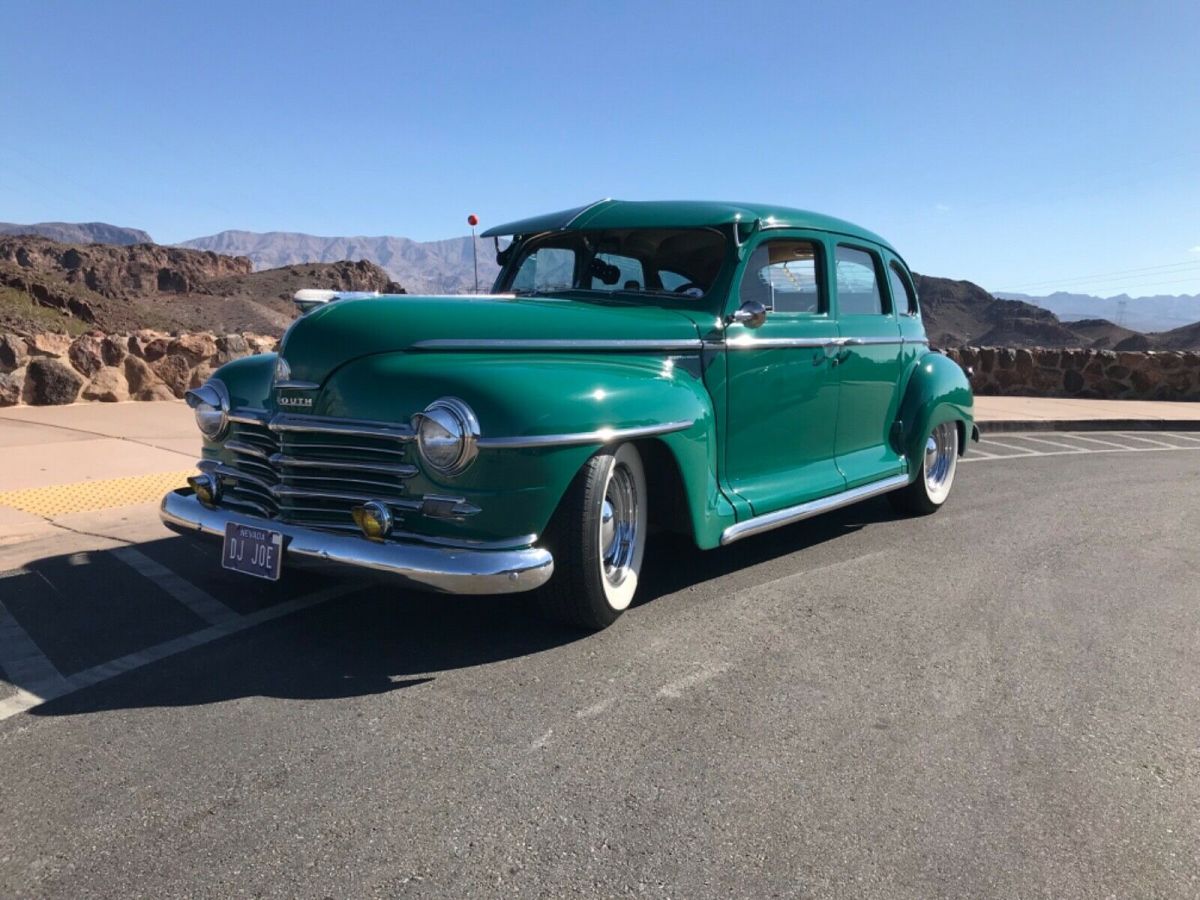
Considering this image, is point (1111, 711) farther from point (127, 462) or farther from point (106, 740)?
point (127, 462)

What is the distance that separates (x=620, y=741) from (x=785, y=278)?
9.13 feet

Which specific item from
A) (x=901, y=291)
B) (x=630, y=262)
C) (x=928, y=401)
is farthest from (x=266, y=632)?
(x=901, y=291)

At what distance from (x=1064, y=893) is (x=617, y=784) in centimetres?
111

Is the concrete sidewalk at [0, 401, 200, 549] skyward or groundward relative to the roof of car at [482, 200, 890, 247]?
groundward

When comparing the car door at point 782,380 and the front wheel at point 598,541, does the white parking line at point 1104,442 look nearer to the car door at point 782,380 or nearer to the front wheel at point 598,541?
the car door at point 782,380

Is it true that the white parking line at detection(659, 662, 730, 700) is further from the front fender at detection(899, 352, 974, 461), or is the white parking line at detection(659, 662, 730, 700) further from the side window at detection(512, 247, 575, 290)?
the front fender at detection(899, 352, 974, 461)

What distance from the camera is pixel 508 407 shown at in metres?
3.21

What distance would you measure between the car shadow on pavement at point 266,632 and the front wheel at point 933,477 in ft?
6.27

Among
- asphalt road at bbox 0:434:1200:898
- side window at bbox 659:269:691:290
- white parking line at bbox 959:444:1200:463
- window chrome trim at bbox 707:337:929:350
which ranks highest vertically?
side window at bbox 659:269:691:290

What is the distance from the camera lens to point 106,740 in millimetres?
2770

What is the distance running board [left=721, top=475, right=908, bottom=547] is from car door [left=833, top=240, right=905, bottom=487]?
0.05 m

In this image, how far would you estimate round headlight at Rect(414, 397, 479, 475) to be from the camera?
10.3 feet

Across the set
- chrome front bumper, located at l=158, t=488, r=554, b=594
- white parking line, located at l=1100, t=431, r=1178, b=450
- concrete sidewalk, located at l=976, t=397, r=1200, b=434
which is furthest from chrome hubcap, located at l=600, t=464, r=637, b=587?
white parking line, located at l=1100, t=431, r=1178, b=450

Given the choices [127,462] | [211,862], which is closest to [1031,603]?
[211,862]
